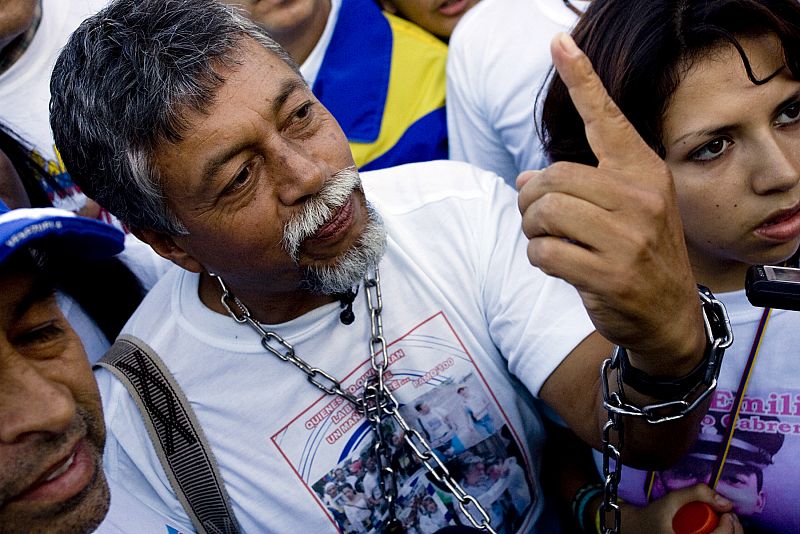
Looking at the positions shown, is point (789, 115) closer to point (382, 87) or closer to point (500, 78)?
point (500, 78)

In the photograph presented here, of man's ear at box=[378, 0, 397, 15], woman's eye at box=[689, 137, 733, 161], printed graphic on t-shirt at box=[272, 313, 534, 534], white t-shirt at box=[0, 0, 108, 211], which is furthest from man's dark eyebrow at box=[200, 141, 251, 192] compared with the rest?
man's ear at box=[378, 0, 397, 15]

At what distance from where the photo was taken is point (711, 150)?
1724 mm

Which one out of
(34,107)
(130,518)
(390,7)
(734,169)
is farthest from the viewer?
(390,7)

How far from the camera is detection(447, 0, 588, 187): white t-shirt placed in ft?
8.33

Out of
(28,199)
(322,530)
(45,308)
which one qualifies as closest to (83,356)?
(45,308)

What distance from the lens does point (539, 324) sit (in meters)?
1.89

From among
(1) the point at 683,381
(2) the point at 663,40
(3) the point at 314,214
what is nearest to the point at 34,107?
(3) the point at 314,214

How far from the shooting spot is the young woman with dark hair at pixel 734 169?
1.69 m

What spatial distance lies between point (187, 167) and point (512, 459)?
40.4 inches

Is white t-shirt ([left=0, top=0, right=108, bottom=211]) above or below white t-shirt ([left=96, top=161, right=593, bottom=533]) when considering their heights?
above

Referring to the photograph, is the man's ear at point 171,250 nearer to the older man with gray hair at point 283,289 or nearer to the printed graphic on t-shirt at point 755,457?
the older man with gray hair at point 283,289

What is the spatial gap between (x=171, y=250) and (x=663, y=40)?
1240mm

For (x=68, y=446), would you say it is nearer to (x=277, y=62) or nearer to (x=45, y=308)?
(x=45, y=308)

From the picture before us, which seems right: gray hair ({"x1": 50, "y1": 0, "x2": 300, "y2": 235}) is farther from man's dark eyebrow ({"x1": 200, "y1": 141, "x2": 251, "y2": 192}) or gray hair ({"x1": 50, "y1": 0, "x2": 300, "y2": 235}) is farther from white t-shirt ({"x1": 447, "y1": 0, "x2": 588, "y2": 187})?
white t-shirt ({"x1": 447, "y1": 0, "x2": 588, "y2": 187})
